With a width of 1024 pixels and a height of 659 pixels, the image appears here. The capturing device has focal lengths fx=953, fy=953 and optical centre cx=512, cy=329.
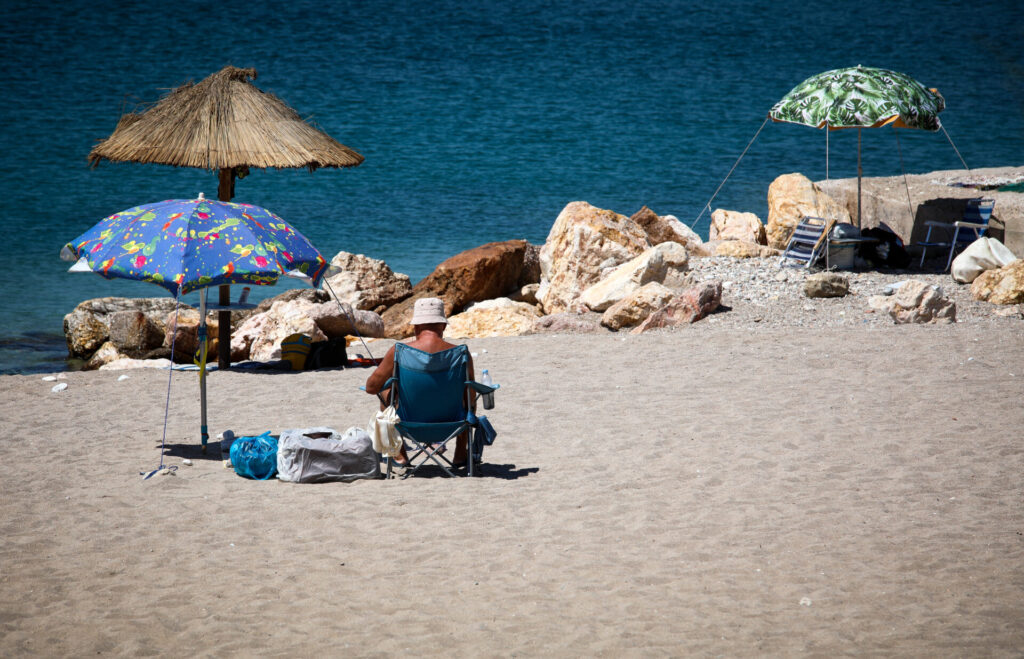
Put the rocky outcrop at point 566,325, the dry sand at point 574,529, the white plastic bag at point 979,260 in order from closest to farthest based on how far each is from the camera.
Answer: the dry sand at point 574,529 → the rocky outcrop at point 566,325 → the white plastic bag at point 979,260

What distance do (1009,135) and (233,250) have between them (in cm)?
3412

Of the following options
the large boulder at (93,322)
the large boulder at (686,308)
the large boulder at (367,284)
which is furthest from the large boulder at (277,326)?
the large boulder at (686,308)

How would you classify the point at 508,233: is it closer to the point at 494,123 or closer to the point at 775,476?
the point at 494,123

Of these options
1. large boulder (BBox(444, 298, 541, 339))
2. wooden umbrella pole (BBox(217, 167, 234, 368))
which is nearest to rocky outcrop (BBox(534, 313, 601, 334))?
large boulder (BBox(444, 298, 541, 339))

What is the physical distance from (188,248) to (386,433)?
1469 mm

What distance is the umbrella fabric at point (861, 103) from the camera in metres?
10.5

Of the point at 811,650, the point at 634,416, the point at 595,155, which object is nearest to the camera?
the point at 811,650

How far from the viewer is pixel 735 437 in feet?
18.8

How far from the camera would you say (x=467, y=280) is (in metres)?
11.6

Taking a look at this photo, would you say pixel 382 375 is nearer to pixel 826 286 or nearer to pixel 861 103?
pixel 826 286

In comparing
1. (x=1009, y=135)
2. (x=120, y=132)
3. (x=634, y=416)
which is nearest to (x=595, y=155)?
(x=1009, y=135)

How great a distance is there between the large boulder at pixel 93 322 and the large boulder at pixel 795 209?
27.6ft

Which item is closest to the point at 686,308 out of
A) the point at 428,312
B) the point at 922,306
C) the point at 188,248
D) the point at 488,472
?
the point at 922,306

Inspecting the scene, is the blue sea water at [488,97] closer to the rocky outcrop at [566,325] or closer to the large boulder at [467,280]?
the large boulder at [467,280]
